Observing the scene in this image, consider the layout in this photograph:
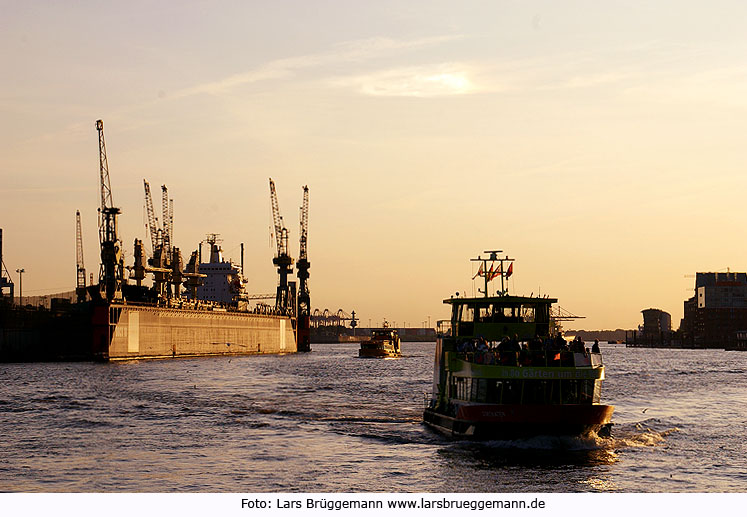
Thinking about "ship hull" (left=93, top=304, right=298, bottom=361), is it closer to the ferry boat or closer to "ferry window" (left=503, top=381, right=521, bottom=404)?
the ferry boat

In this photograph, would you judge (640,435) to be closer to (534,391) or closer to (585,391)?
(585,391)

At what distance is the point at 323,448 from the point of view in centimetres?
4853

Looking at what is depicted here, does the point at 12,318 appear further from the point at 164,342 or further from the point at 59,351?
the point at 164,342

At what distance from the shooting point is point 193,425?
59.0 metres

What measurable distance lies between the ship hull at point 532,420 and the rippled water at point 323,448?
607mm

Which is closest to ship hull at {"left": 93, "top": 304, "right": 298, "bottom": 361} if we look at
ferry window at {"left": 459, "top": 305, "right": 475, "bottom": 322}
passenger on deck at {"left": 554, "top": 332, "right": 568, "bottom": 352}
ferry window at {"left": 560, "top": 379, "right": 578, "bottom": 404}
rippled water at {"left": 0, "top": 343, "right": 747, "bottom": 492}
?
rippled water at {"left": 0, "top": 343, "right": 747, "bottom": 492}

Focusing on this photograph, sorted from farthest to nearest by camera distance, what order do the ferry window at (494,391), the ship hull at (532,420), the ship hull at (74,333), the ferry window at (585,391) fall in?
the ship hull at (74,333) < the ferry window at (585,391) < the ferry window at (494,391) < the ship hull at (532,420)

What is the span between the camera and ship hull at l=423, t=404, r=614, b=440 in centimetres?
4366

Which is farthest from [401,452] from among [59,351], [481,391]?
[59,351]

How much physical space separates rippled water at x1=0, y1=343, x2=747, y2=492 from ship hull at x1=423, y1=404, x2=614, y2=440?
61cm

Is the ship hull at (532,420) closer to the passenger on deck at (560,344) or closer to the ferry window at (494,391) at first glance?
the ferry window at (494,391)

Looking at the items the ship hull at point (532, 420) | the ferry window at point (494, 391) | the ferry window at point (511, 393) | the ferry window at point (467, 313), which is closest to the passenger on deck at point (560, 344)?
the ferry window at point (511, 393)

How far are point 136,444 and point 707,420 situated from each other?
36.1 m

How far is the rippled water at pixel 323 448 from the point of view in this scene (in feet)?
128
